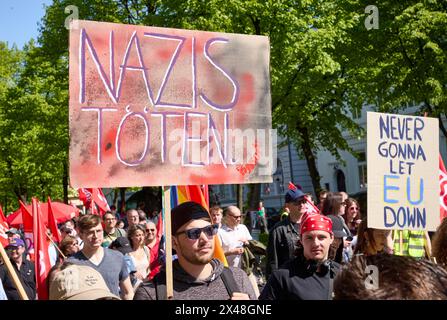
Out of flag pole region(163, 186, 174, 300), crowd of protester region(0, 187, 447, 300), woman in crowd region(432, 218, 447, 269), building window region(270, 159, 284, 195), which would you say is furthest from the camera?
building window region(270, 159, 284, 195)

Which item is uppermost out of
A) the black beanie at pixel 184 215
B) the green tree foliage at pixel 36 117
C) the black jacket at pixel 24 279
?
the green tree foliage at pixel 36 117

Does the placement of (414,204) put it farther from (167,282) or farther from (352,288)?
(352,288)

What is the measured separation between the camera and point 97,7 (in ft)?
88.8

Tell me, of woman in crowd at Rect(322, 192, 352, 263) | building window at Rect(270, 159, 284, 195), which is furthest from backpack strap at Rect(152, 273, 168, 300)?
building window at Rect(270, 159, 284, 195)

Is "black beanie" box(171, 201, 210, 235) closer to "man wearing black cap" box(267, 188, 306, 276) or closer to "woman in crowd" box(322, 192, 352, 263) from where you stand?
"woman in crowd" box(322, 192, 352, 263)

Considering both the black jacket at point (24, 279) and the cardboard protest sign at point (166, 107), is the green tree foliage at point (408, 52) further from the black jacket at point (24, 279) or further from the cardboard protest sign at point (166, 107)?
the cardboard protest sign at point (166, 107)

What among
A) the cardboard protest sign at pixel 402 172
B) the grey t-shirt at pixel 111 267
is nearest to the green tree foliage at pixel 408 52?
the cardboard protest sign at pixel 402 172

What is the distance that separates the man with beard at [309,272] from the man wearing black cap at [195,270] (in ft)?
0.89

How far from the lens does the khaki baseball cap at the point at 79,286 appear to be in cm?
311

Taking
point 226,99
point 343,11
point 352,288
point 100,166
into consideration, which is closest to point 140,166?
point 100,166

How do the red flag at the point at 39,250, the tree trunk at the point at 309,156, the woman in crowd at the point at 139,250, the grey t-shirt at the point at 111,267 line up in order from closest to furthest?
the grey t-shirt at the point at 111,267 → the red flag at the point at 39,250 → the woman in crowd at the point at 139,250 → the tree trunk at the point at 309,156

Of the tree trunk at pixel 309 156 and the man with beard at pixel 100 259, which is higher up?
the tree trunk at pixel 309 156

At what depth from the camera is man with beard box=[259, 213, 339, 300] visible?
14.7ft

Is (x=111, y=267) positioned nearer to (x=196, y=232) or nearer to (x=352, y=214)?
(x=196, y=232)
